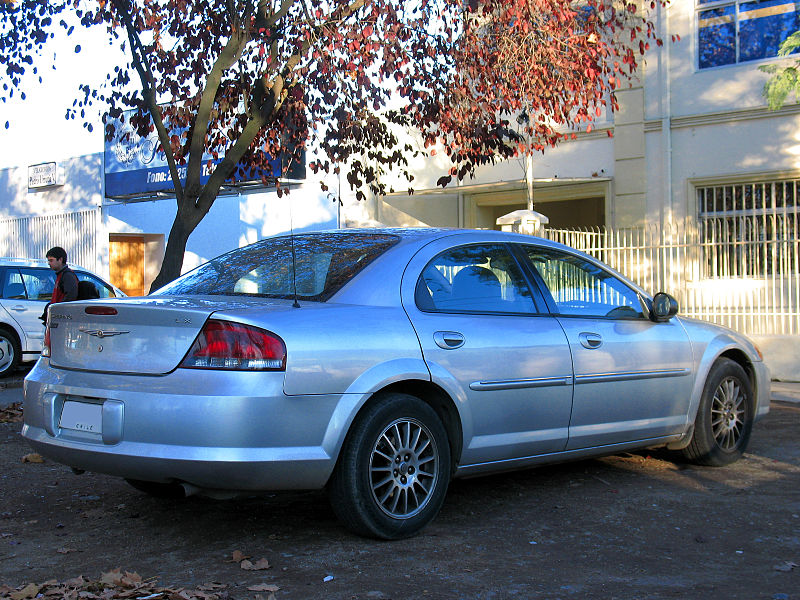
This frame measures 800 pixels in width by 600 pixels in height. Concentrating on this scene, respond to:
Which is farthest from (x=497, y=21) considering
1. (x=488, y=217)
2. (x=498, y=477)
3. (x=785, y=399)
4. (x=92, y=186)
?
(x=92, y=186)

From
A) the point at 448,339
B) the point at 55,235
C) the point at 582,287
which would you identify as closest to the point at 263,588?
the point at 448,339

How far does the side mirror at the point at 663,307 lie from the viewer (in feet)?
19.1

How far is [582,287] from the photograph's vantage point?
580cm

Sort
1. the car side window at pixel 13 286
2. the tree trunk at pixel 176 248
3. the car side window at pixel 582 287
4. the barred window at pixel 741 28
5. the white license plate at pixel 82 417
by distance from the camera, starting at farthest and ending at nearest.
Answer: the barred window at pixel 741 28
the car side window at pixel 13 286
the tree trunk at pixel 176 248
the car side window at pixel 582 287
the white license plate at pixel 82 417

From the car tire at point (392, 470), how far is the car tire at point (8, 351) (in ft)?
32.9

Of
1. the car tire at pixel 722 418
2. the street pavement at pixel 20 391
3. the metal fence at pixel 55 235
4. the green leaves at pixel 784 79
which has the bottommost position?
the street pavement at pixel 20 391

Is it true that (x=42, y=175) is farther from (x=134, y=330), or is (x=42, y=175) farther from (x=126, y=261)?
(x=134, y=330)

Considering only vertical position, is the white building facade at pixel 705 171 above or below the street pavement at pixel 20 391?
above

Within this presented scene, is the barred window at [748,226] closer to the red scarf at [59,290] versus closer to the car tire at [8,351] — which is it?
the red scarf at [59,290]

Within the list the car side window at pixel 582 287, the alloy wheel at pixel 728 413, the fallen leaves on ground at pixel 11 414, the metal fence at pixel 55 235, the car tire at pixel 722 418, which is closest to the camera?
the car side window at pixel 582 287

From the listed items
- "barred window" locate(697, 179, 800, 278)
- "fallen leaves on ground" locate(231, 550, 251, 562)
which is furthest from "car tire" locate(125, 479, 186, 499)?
"barred window" locate(697, 179, 800, 278)

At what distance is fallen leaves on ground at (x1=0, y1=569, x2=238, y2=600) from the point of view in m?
3.66

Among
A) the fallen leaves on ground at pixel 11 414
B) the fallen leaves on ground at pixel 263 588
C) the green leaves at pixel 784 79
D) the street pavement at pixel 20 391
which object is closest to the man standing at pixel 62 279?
the fallen leaves on ground at pixel 11 414

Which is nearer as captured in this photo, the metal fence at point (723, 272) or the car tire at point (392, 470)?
the car tire at point (392, 470)
